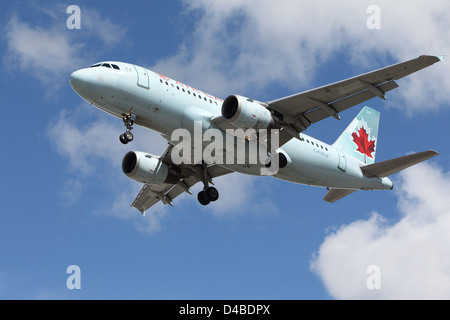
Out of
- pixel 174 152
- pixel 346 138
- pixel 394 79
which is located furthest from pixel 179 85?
pixel 346 138

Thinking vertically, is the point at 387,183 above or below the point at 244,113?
below

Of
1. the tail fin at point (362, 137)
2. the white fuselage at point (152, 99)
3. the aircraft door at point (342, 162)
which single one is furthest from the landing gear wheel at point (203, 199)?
the tail fin at point (362, 137)

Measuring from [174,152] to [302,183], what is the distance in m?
7.37

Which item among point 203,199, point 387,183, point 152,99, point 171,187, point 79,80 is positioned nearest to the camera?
point 79,80

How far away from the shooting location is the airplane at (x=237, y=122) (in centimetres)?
3083

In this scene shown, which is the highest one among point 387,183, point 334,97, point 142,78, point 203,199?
point 142,78

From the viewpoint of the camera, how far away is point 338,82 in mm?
31375

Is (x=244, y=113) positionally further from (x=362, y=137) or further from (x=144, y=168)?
(x=362, y=137)

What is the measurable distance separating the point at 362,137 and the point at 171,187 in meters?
13.1

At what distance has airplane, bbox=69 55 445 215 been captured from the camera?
30.8 meters

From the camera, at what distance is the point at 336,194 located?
40.5 m

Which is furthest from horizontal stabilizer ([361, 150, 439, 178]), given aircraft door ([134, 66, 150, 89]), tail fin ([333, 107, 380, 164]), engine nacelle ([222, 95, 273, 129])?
aircraft door ([134, 66, 150, 89])

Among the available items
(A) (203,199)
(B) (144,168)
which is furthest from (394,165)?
(B) (144,168)

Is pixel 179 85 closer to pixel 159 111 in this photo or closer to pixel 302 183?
pixel 159 111
